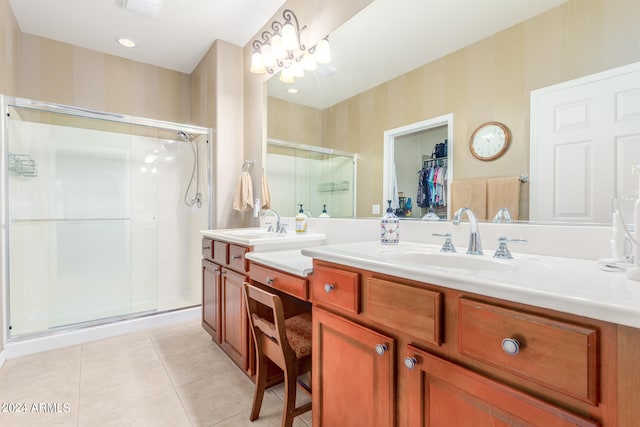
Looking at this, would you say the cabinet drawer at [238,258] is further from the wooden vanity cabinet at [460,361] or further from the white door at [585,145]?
the white door at [585,145]

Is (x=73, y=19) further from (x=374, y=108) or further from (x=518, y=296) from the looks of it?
(x=518, y=296)

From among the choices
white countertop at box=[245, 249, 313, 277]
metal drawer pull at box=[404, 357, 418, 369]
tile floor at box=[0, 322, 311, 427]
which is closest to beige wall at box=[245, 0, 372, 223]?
white countertop at box=[245, 249, 313, 277]

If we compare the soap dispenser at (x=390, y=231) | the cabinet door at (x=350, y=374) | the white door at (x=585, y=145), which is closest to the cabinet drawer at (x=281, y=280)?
the cabinet door at (x=350, y=374)

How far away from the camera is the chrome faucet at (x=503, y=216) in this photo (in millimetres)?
1162

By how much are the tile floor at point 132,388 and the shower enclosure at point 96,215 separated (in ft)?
1.46

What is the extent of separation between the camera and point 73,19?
7.99 ft

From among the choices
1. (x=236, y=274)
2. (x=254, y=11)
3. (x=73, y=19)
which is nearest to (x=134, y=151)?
(x=73, y=19)

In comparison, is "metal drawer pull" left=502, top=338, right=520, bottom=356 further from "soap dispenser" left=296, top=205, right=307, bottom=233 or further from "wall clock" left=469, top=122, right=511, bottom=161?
"soap dispenser" left=296, top=205, right=307, bottom=233

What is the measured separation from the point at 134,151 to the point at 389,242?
286 cm

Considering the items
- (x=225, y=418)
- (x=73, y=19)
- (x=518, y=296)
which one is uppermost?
(x=73, y=19)

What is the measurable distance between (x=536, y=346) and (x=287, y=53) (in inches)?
94.2

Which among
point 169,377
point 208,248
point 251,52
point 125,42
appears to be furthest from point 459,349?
point 125,42

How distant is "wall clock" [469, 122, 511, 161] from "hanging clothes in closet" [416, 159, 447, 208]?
0.48 ft

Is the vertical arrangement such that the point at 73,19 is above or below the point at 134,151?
above
